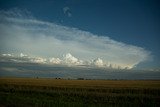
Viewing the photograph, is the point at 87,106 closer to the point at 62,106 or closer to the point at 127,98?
the point at 62,106

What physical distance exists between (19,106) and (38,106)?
5.28 ft

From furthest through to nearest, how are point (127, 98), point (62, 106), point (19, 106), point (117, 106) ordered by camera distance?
point (127, 98) → point (117, 106) → point (62, 106) → point (19, 106)

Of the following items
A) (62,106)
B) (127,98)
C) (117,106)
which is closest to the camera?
(62,106)

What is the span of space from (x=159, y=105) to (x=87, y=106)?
6796 millimetres

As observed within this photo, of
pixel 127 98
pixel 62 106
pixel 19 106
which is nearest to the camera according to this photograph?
pixel 19 106

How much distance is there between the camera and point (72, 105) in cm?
2123

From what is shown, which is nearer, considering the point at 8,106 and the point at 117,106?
the point at 8,106

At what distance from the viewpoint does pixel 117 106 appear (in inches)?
870

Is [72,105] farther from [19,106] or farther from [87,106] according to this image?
[19,106]

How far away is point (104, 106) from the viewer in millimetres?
21656

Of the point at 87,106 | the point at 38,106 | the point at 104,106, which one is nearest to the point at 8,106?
the point at 38,106

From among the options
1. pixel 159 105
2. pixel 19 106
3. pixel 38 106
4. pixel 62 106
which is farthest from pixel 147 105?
pixel 19 106

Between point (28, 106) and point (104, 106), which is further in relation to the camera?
point (104, 106)

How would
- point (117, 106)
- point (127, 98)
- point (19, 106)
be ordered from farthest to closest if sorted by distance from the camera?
point (127, 98) → point (117, 106) → point (19, 106)
